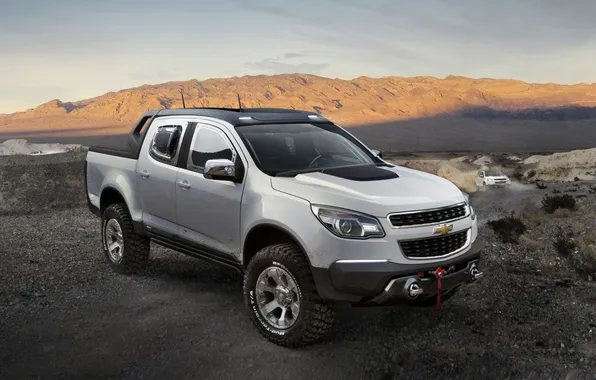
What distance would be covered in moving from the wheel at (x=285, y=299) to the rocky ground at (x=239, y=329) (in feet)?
0.55

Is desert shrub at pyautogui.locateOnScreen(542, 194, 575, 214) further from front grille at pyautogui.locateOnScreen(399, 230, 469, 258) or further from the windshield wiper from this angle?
the windshield wiper

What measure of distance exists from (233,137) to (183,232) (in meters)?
1.25

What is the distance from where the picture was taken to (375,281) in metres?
4.34

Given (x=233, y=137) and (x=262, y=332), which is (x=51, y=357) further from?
(x=233, y=137)

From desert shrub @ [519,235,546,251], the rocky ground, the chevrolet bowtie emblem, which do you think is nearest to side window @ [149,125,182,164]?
the rocky ground

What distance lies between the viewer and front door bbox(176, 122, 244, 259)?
5.27 m

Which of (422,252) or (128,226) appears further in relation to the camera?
(128,226)

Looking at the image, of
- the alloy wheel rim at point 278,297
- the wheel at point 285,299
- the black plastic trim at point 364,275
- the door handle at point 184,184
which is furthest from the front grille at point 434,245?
the door handle at point 184,184

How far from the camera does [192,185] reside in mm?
5707

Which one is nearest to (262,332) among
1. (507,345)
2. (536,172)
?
(507,345)

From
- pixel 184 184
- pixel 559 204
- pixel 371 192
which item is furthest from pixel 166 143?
pixel 559 204

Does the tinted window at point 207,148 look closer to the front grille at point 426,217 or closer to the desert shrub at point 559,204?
the front grille at point 426,217

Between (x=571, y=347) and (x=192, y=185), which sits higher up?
(x=192, y=185)

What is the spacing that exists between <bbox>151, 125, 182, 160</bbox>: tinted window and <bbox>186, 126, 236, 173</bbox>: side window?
316 mm
